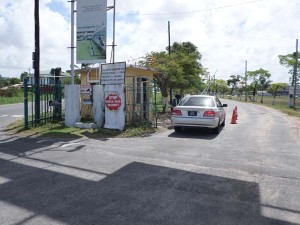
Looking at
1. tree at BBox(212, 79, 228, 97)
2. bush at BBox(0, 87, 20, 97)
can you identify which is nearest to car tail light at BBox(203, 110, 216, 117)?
bush at BBox(0, 87, 20, 97)

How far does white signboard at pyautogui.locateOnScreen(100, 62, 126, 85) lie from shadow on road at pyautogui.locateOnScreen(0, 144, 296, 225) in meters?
6.26

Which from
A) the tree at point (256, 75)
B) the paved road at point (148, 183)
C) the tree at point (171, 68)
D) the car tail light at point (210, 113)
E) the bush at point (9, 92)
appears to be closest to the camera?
the paved road at point (148, 183)

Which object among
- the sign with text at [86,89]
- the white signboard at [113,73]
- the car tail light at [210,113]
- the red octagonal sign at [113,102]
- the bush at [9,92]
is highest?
the white signboard at [113,73]

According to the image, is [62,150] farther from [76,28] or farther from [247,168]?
[76,28]

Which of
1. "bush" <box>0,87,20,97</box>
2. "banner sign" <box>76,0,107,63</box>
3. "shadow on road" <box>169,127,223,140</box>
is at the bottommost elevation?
"shadow on road" <box>169,127,223,140</box>

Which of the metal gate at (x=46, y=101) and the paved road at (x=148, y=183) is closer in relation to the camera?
the paved road at (x=148, y=183)

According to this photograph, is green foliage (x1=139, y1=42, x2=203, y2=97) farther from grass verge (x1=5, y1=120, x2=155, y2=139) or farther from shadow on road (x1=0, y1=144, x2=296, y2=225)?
shadow on road (x1=0, y1=144, x2=296, y2=225)

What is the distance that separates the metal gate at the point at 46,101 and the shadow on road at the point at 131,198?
6.86m

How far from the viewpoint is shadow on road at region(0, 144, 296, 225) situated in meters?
4.24

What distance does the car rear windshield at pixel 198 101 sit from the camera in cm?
1226

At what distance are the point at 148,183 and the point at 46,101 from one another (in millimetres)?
8879

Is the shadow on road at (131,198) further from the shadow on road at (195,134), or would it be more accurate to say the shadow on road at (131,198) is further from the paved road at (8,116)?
the paved road at (8,116)

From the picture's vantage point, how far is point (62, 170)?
21.6ft

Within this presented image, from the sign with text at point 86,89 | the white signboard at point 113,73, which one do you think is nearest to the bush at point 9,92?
the sign with text at point 86,89
